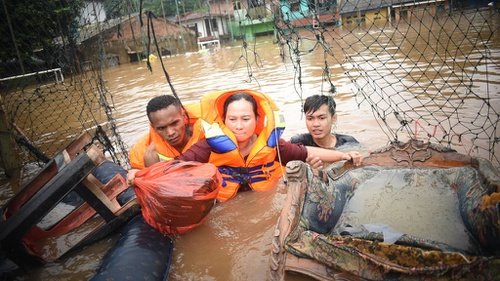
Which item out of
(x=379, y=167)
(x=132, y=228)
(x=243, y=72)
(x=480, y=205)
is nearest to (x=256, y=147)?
(x=379, y=167)

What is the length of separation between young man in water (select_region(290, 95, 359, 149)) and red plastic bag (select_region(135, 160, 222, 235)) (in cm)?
176

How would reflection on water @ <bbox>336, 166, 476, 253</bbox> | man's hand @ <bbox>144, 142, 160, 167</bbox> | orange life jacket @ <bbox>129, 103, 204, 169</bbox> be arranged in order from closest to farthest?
reflection on water @ <bbox>336, 166, 476, 253</bbox> < orange life jacket @ <bbox>129, 103, 204, 169</bbox> < man's hand @ <bbox>144, 142, 160, 167</bbox>

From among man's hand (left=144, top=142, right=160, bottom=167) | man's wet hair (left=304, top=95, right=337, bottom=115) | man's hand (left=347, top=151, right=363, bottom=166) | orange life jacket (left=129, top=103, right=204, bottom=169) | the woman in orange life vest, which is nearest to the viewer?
man's hand (left=347, top=151, right=363, bottom=166)

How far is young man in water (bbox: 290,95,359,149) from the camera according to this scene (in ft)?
12.3

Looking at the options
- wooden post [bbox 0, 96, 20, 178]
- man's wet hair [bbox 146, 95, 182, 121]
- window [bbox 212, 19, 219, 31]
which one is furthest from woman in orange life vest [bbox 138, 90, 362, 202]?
window [bbox 212, 19, 219, 31]

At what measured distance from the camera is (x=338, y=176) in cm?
273

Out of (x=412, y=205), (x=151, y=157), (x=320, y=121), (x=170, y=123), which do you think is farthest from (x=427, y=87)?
(x=151, y=157)

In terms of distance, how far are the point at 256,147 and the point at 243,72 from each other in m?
9.30

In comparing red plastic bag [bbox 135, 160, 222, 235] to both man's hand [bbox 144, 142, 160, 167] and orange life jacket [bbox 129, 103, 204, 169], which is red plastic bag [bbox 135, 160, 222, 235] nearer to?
orange life jacket [bbox 129, 103, 204, 169]

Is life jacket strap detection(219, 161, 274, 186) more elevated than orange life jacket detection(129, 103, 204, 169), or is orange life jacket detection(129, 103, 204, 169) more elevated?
orange life jacket detection(129, 103, 204, 169)

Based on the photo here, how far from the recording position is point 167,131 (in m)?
3.17

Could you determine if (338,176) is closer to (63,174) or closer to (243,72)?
(63,174)

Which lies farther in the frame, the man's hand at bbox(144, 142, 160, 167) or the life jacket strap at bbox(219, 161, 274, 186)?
the man's hand at bbox(144, 142, 160, 167)

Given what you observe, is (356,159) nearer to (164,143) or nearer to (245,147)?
(245,147)
